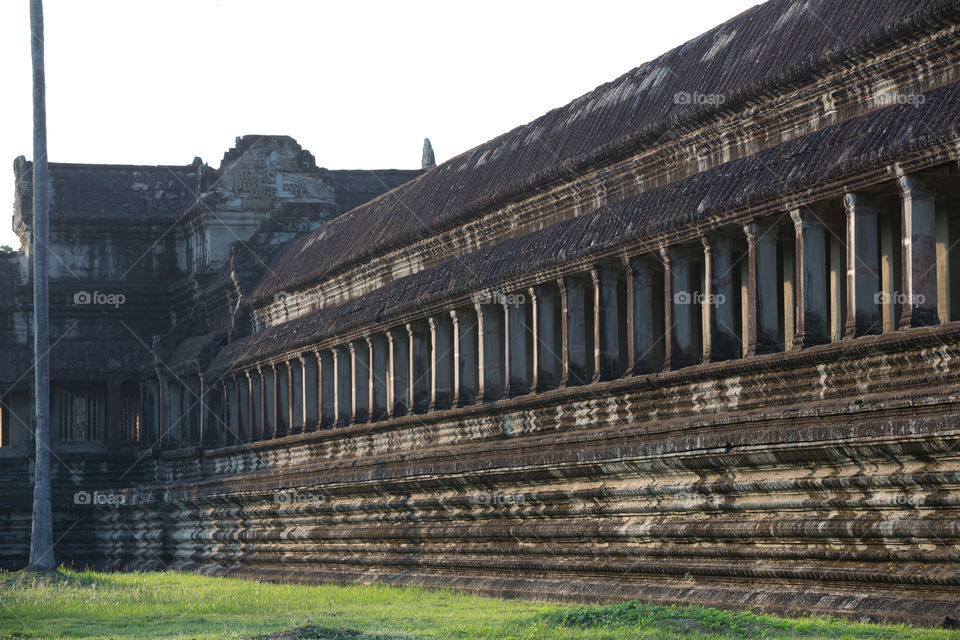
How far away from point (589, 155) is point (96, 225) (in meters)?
26.3

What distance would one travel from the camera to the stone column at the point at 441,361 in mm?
29156

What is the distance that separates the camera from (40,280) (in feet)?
125

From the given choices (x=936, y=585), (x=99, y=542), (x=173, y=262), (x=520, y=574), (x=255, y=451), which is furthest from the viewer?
(x=173, y=262)

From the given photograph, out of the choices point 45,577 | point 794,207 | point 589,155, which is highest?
point 589,155

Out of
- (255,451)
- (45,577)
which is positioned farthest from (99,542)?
(45,577)

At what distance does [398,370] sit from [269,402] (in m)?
8.03

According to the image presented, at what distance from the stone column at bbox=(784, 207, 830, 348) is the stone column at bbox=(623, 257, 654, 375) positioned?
3895 mm

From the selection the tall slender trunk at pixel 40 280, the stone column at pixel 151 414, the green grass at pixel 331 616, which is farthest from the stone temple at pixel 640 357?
the tall slender trunk at pixel 40 280

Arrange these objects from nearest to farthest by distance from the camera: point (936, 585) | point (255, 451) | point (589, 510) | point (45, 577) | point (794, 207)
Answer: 1. point (936, 585)
2. point (794, 207)
3. point (589, 510)
4. point (45, 577)
5. point (255, 451)

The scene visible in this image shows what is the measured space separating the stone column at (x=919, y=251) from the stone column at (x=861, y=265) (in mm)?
772

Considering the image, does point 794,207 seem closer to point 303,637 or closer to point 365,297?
point 303,637

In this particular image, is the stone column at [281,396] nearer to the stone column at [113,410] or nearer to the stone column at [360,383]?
the stone column at [360,383]

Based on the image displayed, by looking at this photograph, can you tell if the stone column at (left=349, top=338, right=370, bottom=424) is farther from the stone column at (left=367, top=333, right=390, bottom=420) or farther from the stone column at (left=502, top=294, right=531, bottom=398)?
the stone column at (left=502, top=294, right=531, bottom=398)

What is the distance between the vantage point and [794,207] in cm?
1884
